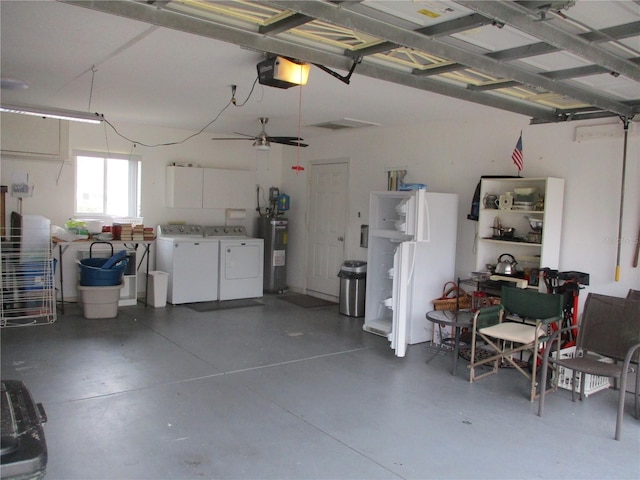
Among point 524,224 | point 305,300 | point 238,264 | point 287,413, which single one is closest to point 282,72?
point 287,413

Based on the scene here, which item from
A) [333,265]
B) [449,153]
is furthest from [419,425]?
[333,265]

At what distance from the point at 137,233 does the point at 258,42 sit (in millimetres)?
4906

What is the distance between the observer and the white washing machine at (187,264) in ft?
24.4

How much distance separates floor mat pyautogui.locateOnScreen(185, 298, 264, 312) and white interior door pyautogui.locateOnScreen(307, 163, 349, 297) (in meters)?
1.19

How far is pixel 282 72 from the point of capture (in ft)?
12.5

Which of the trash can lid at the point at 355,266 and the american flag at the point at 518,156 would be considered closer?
the american flag at the point at 518,156

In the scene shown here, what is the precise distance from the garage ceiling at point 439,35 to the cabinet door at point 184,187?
4995mm

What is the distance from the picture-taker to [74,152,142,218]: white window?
744 centimetres

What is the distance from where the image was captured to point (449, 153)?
635 cm

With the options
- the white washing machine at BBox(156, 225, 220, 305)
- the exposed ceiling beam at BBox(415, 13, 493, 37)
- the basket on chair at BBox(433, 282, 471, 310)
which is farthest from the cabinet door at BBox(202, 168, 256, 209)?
the exposed ceiling beam at BBox(415, 13, 493, 37)

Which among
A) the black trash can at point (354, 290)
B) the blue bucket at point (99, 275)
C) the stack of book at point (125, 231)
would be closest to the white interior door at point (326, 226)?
the black trash can at point (354, 290)

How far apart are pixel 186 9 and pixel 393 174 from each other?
4.51m

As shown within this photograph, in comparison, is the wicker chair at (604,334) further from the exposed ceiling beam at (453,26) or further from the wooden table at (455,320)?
the exposed ceiling beam at (453,26)

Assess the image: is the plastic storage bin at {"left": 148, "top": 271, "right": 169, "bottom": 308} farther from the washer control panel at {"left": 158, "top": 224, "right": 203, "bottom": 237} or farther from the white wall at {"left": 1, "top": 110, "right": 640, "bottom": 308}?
the white wall at {"left": 1, "top": 110, "right": 640, "bottom": 308}
